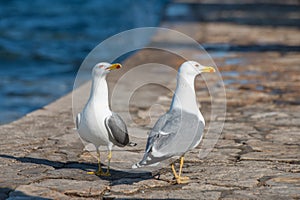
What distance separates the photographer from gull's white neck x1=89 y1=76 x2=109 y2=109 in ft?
16.6

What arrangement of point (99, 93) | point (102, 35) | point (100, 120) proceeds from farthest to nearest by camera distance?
point (102, 35)
point (99, 93)
point (100, 120)

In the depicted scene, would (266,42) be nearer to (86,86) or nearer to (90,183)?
(86,86)

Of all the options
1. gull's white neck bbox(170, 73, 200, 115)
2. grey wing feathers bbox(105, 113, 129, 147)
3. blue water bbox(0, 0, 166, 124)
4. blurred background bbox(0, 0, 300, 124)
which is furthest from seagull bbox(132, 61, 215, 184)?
blue water bbox(0, 0, 166, 124)

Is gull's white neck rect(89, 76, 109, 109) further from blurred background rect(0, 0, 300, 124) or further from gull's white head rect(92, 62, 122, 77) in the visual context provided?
blurred background rect(0, 0, 300, 124)

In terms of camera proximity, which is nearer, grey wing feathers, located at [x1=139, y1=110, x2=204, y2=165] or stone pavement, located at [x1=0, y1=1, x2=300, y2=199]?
grey wing feathers, located at [x1=139, y1=110, x2=204, y2=165]

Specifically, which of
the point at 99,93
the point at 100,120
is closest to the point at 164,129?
the point at 100,120

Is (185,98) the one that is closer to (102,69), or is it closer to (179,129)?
(179,129)

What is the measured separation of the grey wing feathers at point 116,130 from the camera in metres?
5.01

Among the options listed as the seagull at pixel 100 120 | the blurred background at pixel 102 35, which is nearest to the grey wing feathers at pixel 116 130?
the seagull at pixel 100 120

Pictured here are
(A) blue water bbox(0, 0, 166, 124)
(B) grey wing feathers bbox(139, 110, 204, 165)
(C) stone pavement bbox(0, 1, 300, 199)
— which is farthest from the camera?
(A) blue water bbox(0, 0, 166, 124)

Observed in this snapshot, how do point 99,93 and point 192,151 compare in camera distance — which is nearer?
point 99,93

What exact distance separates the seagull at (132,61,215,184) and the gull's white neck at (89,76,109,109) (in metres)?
0.39

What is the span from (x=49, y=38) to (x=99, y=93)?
596 inches

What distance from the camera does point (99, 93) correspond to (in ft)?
16.8
